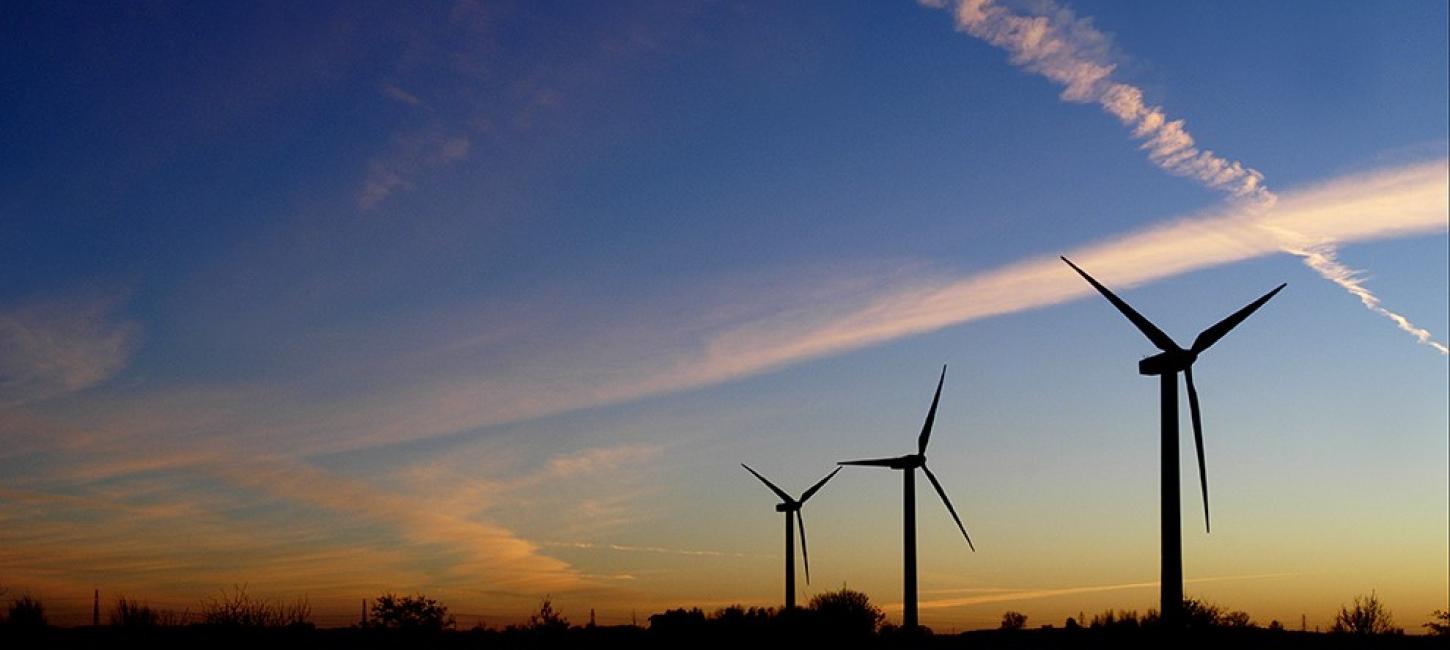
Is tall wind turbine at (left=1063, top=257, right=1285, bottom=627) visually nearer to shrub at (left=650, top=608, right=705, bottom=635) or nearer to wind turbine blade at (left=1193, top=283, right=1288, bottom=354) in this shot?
wind turbine blade at (left=1193, top=283, right=1288, bottom=354)

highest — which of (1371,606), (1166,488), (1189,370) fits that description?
(1189,370)

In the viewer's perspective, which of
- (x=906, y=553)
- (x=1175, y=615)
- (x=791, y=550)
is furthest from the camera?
(x=791, y=550)

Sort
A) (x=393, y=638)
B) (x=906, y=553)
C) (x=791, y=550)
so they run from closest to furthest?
(x=393, y=638), (x=906, y=553), (x=791, y=550)

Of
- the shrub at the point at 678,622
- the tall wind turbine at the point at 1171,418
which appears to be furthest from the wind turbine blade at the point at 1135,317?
the shrub at the point at 678,622

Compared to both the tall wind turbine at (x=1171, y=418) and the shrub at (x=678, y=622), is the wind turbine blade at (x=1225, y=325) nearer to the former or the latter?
the tall wind turbine at (x=1171, y=418)

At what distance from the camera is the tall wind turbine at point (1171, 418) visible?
51.2 metres

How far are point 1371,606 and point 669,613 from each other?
41651mm

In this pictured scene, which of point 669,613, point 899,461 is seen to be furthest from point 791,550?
point 669,613

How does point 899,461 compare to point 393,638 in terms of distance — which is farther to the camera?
point 899,461

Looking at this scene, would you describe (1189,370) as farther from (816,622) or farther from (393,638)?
(393,638)

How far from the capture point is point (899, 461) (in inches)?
3442

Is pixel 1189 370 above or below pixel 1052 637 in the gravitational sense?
above

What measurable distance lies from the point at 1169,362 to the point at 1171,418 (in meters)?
2.92

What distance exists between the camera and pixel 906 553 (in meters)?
80.2
